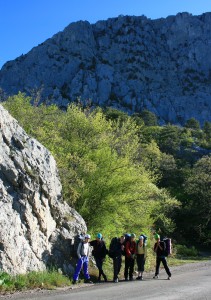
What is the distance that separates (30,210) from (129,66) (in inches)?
5862

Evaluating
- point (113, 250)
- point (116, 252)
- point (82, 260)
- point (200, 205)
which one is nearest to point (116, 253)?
point (116, 252)

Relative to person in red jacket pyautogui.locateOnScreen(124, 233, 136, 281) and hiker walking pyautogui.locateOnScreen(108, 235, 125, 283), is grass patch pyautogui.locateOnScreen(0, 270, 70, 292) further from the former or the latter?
person in red jacket pyautogui.locateOnScreen(124, 233, 136, 281)

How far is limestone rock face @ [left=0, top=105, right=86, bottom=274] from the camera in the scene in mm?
12688

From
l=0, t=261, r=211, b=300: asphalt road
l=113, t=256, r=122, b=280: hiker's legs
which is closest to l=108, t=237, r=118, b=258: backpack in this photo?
l=113, t=256, r=122, b=280: hiker's legs

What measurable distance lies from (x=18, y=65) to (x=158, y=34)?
228 feet

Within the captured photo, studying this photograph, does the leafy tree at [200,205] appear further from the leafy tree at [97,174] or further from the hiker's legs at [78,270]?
the hiker's legs at [78,270]

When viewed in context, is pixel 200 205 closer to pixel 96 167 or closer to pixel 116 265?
pixel 96 167

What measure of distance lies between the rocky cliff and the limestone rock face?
11090cm

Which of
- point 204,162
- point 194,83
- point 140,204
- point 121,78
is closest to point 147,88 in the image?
point 121,78

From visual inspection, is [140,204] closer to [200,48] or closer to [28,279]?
[28,279]

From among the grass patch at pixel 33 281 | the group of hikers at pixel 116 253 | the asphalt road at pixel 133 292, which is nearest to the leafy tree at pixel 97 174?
the group of hikers at pixel 116 253

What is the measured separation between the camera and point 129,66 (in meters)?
157

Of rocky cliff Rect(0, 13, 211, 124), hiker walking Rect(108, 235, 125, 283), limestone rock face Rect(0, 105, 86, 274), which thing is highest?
rocky cliff Rect(0, 13, 211, 124)

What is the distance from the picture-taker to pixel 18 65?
489ft
